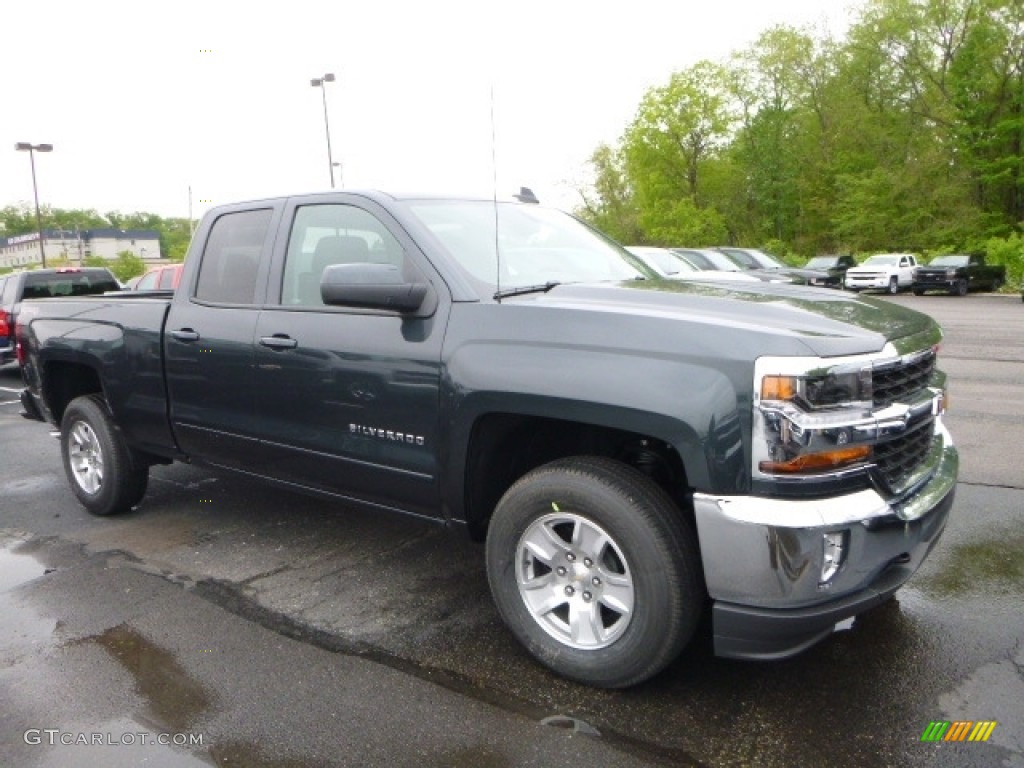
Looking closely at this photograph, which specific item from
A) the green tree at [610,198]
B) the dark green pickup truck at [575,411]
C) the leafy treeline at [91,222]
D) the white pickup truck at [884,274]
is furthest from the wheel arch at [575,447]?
the leafy treeline at [91,222]

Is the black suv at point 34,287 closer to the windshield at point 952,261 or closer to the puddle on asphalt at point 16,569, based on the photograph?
the puddle on asphalt at point 16,569

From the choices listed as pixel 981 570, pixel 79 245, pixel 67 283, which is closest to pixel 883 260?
pixel 67 283

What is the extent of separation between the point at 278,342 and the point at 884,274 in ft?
104

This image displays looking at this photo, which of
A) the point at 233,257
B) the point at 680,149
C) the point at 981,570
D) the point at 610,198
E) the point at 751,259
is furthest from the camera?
the point at 610,198

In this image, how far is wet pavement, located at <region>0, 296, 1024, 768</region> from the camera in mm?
2809

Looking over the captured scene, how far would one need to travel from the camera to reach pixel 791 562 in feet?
8.53

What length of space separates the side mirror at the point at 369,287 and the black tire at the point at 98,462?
8.70 ft

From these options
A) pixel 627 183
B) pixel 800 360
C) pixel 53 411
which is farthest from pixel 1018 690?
pixel 627 183

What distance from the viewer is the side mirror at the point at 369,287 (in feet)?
11.0

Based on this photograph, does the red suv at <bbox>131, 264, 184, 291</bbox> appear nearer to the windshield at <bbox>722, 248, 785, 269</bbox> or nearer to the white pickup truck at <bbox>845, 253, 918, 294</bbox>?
the windshield at <bbox>722, 248, 785, 269</bbox>

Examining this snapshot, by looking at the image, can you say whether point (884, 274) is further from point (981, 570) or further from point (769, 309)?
point (769, 309)

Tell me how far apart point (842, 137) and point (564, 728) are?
180ft

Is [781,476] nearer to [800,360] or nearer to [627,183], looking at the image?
[800,360]

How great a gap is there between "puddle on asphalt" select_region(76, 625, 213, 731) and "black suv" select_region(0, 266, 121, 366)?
9894mm
